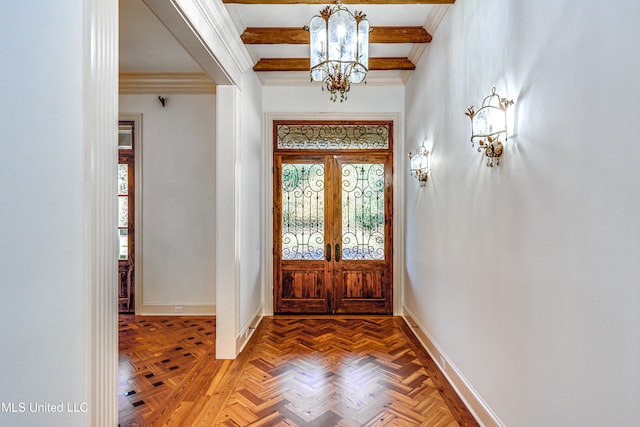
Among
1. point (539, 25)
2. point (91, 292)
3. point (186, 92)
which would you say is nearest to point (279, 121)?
point (186, 92)

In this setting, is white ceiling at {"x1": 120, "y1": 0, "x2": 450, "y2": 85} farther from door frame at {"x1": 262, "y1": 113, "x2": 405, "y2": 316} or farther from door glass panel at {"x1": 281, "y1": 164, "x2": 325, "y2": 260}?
door glass panel at {"x1": 281, "y1": 164, "x2": 325, "y2": 260}

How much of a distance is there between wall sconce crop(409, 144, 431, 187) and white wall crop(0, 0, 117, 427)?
293 cm

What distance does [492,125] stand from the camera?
76.9 inches

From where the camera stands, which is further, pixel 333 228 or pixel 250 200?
pixel 333 228

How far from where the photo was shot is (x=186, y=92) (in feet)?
15.1

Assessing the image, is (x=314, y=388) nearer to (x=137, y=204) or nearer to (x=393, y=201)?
(x=393, y=201)

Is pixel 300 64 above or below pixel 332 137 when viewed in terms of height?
above

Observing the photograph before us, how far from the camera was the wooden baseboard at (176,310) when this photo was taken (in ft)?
15.3

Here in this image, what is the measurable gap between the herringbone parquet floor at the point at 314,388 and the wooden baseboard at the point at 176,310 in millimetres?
1064

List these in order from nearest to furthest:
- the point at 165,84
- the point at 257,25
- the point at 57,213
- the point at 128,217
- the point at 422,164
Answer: the point at 57,213
the point at 257,25
the point at 422,164
the point at 165,84
the point at 128,217

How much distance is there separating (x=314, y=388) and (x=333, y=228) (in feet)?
7.91

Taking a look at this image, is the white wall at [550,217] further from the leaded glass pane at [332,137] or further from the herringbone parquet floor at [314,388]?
the leaded glass pane at [332,137]

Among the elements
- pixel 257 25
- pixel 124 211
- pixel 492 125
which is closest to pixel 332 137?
Result: pixel 257 25

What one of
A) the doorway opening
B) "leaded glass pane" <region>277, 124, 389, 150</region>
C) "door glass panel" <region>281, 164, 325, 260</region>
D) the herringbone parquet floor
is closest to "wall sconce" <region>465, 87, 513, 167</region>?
the herringbone parquet floor
